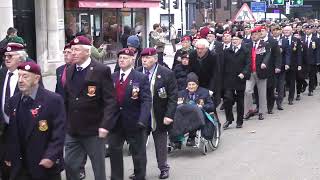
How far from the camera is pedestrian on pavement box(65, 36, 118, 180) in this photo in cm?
662

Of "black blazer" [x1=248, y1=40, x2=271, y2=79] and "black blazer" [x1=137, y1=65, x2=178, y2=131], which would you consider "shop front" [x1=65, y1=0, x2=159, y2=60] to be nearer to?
"black blazer" [x1=248, y1=40, x2=271, y2=79]

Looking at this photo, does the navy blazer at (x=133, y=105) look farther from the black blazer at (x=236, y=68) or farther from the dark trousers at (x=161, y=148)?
the black blazer at (x=236, y=68)

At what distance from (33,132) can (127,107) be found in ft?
6.99

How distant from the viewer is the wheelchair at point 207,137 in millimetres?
9531

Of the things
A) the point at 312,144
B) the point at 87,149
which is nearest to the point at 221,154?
the point at 312,144

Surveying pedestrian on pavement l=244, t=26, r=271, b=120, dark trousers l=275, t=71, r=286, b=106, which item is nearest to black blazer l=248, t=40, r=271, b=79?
pedestrian on pavement l=244, t=26, r=271, b=120

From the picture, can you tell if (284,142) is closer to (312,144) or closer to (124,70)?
(312,144)

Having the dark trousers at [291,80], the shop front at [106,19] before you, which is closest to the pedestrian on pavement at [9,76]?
the dark trousers at [291,80]

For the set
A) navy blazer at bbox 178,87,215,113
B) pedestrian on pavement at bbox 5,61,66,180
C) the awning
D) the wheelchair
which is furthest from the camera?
the awning

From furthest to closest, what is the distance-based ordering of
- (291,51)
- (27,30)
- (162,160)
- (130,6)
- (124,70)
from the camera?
(130,6), (27,30), (291,51), (162,160), (124,70)

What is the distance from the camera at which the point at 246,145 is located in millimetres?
10469

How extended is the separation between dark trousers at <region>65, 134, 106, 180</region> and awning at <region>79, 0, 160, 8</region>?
17.0 m

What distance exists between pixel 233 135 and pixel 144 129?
4160mm

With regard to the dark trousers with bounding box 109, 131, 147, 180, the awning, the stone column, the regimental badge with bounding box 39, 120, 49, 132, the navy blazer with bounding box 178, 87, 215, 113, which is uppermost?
the awning
